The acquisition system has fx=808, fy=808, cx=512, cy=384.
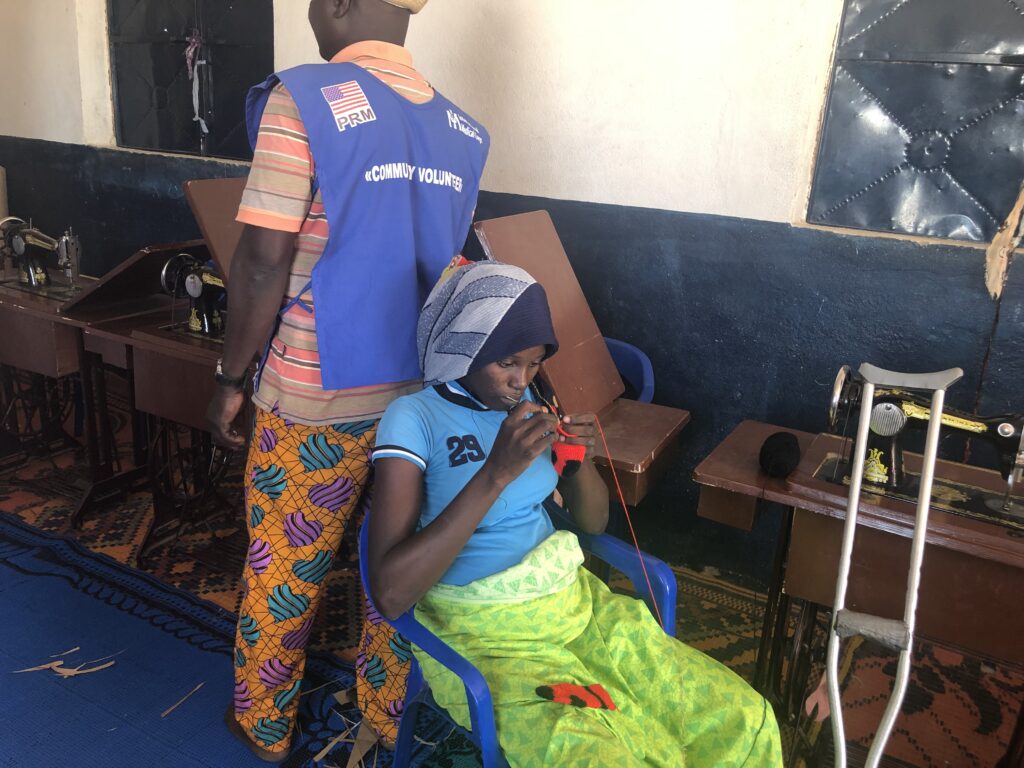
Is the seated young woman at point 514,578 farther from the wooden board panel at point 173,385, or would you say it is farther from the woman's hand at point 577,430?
the wooden board panel at point 173,385

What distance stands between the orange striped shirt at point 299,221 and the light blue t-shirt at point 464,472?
270mm

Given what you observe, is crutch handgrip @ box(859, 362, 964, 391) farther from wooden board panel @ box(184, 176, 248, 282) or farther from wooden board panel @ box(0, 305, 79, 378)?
wooden board panel @ box(0, 305, 79, 378)

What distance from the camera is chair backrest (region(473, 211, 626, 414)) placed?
2.33 m

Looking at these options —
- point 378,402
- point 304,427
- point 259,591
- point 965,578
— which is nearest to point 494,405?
point 378,402

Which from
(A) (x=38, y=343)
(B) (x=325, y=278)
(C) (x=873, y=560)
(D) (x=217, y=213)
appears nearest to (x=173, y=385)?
(D) (x=217, y=213)

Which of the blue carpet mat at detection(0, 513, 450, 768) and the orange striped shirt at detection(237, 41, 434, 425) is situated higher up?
the orange striped shirt at detection(237, 41, 434, 425)

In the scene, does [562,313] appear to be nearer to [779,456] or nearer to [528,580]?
[779,456]

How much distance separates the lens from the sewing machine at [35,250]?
3121 millimetres

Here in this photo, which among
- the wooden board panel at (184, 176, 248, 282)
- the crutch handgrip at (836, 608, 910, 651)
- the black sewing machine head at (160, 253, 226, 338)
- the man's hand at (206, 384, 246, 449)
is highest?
the wooden board panel at (184, 176, 248, 282)

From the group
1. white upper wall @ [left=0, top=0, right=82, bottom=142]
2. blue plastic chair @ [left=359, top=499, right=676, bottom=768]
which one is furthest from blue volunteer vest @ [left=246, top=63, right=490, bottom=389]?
white upper wall @ [left=0, top=0, right=82, bottom=142]

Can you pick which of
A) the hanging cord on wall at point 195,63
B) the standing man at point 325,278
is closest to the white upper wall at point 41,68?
the hanging cord on wall at point 195,63

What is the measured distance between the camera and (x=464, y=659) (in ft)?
4.56

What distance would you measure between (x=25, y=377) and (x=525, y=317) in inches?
136

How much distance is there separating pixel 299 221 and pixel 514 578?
809mm
